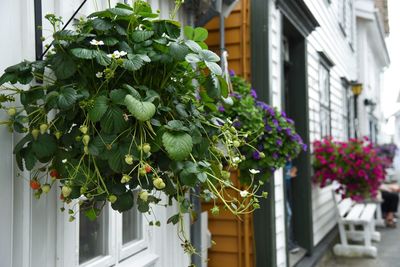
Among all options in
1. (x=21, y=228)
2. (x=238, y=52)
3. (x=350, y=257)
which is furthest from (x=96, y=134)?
(x=350, y=257)

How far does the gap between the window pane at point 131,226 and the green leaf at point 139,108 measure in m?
1.33

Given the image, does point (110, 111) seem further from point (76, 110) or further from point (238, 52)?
point (238, 52)

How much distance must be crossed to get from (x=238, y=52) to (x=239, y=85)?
81 centimetres

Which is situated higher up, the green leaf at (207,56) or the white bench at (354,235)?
the green leaf at (207,56)

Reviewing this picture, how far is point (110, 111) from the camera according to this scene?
4.87ft

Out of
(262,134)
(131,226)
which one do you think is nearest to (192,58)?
(131,226)

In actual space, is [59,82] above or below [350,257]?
above

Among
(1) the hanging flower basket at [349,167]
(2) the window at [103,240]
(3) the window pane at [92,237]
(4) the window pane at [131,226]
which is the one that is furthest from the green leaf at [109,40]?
(1) the hanging flower basket at [349,167]

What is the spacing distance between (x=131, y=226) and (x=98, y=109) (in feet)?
4.58

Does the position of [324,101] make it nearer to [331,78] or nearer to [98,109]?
[331,78]

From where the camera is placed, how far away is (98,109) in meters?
1.46

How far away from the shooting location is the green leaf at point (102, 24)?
1562 millimetres

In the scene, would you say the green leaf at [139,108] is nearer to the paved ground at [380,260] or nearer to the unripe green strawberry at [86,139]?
the unripe green strawberry at [86,139]

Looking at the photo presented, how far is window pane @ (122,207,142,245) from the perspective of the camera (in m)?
2.64
